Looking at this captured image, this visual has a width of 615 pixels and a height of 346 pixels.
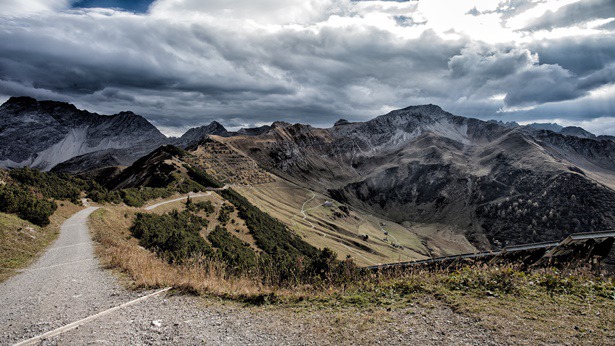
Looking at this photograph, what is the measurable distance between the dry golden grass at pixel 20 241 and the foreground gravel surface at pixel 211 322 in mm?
6502

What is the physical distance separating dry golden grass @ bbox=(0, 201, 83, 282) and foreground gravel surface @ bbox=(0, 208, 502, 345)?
21.3ft

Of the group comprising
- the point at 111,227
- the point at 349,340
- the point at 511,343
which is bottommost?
the point at 111,227

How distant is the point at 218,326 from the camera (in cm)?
902

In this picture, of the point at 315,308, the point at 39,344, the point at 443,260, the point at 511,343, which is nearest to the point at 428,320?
the point at 511,343

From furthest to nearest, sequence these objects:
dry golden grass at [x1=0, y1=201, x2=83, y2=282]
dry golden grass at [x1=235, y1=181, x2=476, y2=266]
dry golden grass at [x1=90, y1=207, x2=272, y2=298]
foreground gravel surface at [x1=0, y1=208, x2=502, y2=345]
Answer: dry golden grass at [x1=235, y1=181, x2=476, y2=266] → dry golden grass at [x1=0, y1=201, x2=83, y2=282] → dry golden grass at [x1=90, y1=207, x2=272, y2=298] → foreground gravel surface at [x1=0, y1=208, x2=502, y2=345]

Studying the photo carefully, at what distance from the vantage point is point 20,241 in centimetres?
2106

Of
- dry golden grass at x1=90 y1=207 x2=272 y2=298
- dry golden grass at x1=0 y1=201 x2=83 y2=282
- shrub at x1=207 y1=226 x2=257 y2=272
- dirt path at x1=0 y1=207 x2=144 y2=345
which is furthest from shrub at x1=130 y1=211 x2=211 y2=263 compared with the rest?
dry golden grass at x1=0 y1=201 x2=83 y2=282

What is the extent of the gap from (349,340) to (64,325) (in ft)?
26.9

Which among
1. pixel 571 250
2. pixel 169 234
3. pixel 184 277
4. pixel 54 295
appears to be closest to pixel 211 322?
pixel 184 277

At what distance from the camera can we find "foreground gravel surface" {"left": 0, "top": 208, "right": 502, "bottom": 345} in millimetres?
8016

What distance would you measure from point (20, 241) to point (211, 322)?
20.3 meters

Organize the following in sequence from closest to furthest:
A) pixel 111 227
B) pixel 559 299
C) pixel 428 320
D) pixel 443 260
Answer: pixel 428 320 → pixel 559 299 → pixel 443 260 → pixel 111 227

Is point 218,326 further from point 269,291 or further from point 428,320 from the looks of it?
point 428,320

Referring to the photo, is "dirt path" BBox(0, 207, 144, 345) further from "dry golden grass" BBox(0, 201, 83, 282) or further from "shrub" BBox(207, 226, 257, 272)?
"shrub" BBox(207, 226, 257, 272)
